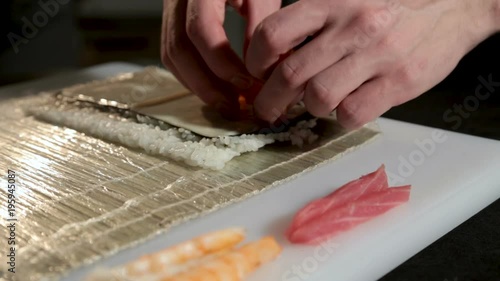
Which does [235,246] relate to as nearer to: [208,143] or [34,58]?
[208,143]

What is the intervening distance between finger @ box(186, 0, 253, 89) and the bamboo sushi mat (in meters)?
0.17

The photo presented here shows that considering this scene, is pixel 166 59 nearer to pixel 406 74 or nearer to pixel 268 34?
pixel 268 34

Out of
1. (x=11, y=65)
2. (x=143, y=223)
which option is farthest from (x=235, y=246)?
(x=11, y=65)

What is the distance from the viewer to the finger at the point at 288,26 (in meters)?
1.05

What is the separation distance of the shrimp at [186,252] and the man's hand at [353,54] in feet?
1.18

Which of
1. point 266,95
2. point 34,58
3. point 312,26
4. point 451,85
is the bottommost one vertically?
point 34,58

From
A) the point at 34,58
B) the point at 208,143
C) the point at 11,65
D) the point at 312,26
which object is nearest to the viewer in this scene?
the point at 312,26

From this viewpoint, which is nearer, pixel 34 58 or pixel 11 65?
pixel 11 65

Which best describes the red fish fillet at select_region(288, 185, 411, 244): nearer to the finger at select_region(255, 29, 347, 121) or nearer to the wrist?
the finger at select_region(255, 29, 347, 121)

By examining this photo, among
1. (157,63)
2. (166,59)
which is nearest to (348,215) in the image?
(166,59)

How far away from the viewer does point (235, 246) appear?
2.79ft

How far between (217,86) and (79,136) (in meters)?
0.34

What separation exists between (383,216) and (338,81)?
0.91ft

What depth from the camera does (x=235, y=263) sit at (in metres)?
0.75
